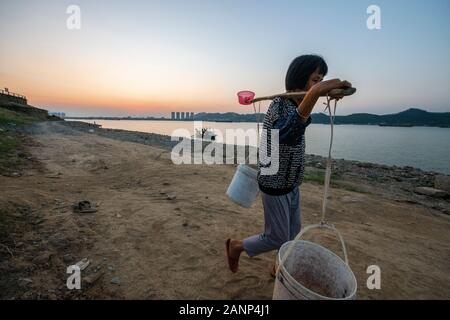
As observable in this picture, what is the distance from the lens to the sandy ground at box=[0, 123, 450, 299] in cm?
281

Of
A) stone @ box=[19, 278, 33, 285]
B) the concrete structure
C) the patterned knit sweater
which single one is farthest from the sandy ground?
the concrete structure

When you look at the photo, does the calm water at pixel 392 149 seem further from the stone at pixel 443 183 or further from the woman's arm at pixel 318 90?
the woman's arm at pixel 318 90

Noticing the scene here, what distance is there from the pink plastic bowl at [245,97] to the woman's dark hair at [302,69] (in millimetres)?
915

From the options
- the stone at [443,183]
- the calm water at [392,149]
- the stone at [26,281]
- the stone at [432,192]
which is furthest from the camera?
the calm water at [392,149]

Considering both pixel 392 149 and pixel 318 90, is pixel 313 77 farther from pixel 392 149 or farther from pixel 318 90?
pixel 392 149

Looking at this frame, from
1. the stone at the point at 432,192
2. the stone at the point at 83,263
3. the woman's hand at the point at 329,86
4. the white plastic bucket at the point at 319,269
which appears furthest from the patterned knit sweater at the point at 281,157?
the stone at the point at 432,192

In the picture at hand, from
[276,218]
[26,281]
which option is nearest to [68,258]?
[26,281]

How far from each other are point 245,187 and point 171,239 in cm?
155

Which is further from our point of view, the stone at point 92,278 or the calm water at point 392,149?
the calm water at point 392,149

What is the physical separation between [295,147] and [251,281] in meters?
1.70

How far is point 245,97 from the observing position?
331cm

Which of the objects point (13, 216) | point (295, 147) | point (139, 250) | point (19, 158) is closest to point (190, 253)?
point (139, 250)

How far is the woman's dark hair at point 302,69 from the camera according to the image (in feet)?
7.45
